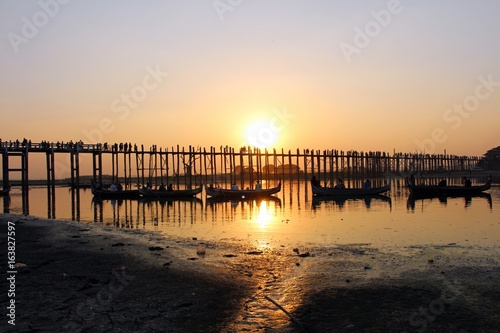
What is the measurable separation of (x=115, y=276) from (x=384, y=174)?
94715 millimetres

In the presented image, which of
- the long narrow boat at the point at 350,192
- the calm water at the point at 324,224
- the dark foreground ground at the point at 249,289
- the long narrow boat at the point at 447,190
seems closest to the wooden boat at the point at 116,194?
the calm water at the point at 324,224

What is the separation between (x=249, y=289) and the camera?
8500mm

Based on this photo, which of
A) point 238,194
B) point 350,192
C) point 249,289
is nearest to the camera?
point 249,289

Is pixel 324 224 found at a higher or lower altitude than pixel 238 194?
lower

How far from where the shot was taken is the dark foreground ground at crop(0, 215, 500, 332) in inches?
259

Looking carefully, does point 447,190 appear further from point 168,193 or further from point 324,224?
point 168,193

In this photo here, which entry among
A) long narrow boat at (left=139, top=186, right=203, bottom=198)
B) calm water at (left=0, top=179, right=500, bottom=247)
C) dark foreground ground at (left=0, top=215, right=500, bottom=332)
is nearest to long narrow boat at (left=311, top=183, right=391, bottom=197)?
calm water at (left=0, top=179, right=500, bottom=247)

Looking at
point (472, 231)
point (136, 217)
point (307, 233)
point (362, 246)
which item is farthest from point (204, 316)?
point (136, 217)

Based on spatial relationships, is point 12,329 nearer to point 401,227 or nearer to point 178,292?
point 178,292

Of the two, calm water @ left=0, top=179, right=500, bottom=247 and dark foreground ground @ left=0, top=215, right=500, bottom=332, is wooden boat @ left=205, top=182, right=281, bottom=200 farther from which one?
dark foreground ground @ left=0, top=215, right=500, bottom=332

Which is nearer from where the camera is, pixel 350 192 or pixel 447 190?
pixel 447 190

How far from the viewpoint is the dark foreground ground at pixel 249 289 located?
6.59m

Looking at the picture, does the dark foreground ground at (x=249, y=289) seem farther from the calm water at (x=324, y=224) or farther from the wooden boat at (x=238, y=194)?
the wooden boat at (x=238, y=194)

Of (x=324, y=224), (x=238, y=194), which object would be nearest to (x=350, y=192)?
(x=238, y=194)
